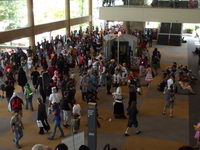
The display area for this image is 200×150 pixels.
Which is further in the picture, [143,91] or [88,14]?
[88,14]

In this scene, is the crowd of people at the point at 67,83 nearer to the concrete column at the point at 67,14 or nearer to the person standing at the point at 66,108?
the person standing at the point at 66,108

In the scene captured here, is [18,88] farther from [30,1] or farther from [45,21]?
[45,21]

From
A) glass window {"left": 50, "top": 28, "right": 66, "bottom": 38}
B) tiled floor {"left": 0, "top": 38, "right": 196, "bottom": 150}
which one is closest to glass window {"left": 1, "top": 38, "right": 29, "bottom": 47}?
glass window {"left": 50, "top": 28, "right": 66, "bottom": 38}

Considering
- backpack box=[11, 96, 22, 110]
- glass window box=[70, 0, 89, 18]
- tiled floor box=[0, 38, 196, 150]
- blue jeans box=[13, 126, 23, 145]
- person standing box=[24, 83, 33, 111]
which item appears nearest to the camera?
blue jeans box=[13, 126, 23, 145]

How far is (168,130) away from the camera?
11.6m

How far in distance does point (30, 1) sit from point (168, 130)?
733 inches

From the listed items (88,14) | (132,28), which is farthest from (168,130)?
(88,14)

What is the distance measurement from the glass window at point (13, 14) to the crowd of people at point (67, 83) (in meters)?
2.88

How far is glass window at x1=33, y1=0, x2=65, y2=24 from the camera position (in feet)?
92.5

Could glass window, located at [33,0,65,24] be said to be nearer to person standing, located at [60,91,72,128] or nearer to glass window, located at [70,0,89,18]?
glass window, located at [70,0,89,18]

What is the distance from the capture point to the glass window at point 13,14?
78.5ft

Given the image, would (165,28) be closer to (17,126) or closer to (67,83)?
(67,83)

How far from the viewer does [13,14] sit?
2536 centimetres

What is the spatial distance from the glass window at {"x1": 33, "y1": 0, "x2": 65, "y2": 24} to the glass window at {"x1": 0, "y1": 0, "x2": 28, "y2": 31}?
5.59 ft
